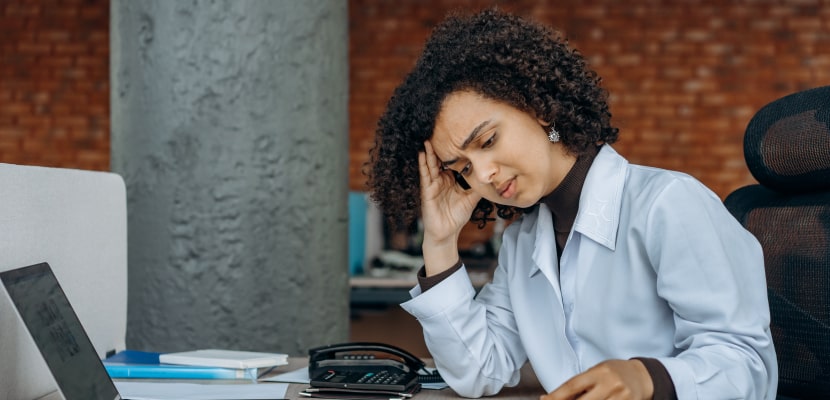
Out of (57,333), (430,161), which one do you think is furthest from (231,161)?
(57,333)

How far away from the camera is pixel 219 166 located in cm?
211

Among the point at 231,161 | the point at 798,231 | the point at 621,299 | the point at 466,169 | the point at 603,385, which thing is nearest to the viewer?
the point at 603,385

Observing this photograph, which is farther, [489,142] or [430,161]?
[430,161]

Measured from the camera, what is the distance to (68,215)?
1394 mm

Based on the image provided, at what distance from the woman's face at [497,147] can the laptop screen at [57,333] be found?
617mm

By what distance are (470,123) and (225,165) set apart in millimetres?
885

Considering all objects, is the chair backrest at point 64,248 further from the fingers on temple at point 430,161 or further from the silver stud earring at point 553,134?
the silver stud earring at point 553,134

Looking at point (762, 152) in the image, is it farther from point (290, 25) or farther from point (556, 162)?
point (290, 25)

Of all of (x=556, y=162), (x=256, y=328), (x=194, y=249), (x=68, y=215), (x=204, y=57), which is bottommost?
(x=256, y=328)

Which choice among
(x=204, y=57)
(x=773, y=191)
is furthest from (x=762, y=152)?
(x=204, y=57)

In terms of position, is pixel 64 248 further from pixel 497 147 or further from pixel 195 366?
pixel 497 147

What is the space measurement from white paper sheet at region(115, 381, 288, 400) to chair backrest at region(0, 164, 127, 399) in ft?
0.44

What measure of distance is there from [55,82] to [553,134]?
484cm

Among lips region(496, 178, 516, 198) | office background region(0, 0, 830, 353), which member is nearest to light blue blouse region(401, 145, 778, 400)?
lips region(496, 178, 516, 198)
